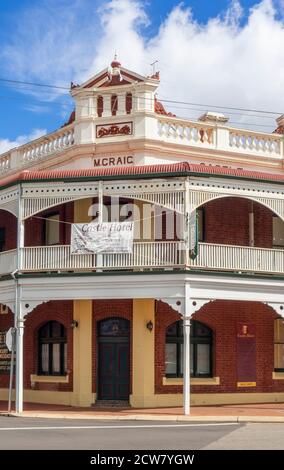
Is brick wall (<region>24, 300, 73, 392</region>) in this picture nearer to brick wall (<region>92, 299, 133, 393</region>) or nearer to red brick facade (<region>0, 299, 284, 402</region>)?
red brick facade (<region>0, 299, 284, 402</region>)

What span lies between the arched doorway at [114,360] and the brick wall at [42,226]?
3.24 metres

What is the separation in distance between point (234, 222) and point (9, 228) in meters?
8.32

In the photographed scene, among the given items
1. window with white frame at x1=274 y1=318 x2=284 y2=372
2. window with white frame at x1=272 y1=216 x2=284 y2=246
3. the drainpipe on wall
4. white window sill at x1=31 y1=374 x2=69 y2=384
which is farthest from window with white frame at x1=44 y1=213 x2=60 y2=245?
window with white frame at x1=274 y1=318 x2=284 y2=372

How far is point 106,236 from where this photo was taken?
982 inches

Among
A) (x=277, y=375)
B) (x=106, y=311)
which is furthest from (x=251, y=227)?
(x=106, y=311)

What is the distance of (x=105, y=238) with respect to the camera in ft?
81.8

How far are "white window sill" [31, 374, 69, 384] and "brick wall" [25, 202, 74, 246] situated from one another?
4.34m

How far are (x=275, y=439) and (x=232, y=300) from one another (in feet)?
31.1

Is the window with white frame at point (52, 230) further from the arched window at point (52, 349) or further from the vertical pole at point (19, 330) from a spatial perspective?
the vertical pole at point (19, 330)

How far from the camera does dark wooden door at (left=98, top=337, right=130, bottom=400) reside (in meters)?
26.5

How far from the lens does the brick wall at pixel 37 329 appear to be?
27.4m

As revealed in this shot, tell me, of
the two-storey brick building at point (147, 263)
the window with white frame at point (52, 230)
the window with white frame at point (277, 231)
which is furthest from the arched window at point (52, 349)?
the window with white frame at point (277, 231)

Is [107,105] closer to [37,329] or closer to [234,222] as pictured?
[234,222]
